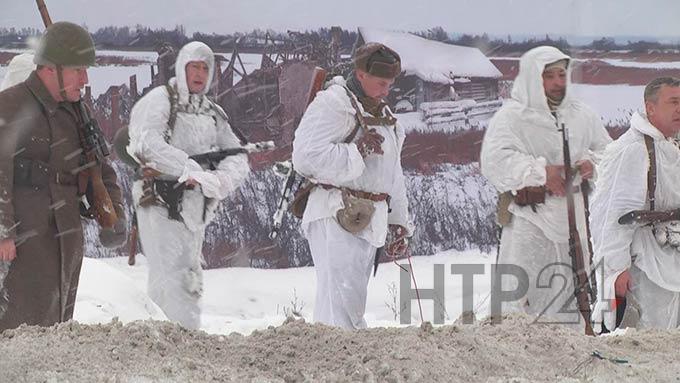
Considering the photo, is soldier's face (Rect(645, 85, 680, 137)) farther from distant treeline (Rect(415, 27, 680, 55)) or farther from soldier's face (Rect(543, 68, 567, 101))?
distant treeline (Rect(415, 27, 680, 55))

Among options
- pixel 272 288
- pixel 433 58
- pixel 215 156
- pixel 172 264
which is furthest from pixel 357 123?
pixel 272 288

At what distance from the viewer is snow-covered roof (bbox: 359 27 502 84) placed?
22.5 ft

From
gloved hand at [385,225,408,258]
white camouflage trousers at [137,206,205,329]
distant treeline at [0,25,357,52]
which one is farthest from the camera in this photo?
distant treeline at [0,25,357,52]

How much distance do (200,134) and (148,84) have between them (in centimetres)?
152

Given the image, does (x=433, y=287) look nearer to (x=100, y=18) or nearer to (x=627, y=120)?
(x=627, y=120)

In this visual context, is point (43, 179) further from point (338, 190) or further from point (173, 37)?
point (173, 37)

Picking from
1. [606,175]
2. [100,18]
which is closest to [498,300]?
[606,175]

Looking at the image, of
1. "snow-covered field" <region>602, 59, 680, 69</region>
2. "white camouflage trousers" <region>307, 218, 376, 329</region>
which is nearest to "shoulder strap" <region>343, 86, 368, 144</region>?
"white camouflage trousers" <region>307, 218, 376, 329</region>

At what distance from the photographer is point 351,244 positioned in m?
4.79

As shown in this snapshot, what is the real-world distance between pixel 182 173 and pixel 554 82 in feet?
5.65

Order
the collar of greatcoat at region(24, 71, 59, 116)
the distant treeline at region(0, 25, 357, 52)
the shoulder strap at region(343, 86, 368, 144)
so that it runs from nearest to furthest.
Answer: the collar of greatcoat at region(24, 71, 59, 116) → the shoulder strap at region(343, 86, 368, 144) → the distant treeline at region(0, 25, 357, 52)

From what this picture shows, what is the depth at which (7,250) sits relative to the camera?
413 cm

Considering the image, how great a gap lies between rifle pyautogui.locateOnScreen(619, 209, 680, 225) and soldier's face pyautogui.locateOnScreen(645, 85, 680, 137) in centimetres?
32

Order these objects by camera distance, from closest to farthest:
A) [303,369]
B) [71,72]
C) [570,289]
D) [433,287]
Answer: [303,369] → [71,72] → [570,289] → [433,287]
